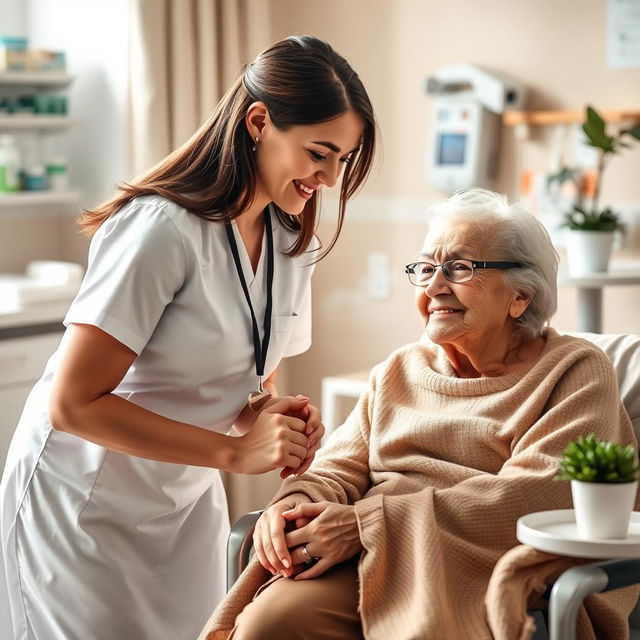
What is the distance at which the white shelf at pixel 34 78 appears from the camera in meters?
3.54

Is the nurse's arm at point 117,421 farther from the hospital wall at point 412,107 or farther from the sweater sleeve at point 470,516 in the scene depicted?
the hospital wall at point 412,107

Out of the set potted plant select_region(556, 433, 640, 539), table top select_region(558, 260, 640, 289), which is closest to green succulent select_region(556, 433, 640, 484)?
potted plant select_region(556, 433, 640, 539)

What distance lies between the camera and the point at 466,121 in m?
3.41

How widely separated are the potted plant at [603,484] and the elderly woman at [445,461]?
23 centimetres

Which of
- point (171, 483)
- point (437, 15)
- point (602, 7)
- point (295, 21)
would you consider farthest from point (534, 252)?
point (295, 21)

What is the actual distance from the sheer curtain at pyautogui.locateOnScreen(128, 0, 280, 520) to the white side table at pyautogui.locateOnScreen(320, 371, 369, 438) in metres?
0.49

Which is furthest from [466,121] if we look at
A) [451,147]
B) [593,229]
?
[593,229]

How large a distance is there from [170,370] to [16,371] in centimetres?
154

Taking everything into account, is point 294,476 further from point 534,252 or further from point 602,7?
point 602,7

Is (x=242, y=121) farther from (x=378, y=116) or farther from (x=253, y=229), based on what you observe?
(x=378, y=116)

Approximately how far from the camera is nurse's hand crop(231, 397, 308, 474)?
6.00 feet

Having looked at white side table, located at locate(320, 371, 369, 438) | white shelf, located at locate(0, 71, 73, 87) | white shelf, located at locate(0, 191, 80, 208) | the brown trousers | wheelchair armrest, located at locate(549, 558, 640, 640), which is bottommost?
white side table, located at locate(320, 371, 369, 438)

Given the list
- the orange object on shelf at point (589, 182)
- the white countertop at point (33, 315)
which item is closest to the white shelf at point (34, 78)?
the white countertop at point (33, 315)

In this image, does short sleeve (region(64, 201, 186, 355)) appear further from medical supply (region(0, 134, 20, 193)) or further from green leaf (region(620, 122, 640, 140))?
medical supply (region(0, 134, 20, 193))
